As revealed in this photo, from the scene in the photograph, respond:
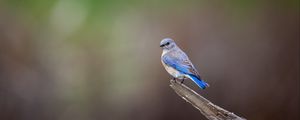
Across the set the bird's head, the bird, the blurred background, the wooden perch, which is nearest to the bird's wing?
the bird

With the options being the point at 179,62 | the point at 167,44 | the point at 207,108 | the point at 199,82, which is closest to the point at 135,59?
the point at 167,44

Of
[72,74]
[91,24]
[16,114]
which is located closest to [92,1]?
[91,24]

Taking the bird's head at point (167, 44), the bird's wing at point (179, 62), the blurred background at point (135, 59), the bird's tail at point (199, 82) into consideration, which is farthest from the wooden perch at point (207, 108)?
the blurred background at point (135, 59)

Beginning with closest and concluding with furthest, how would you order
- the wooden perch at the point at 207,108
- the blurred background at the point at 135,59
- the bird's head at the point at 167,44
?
1. the wooden perch at the point at 207,108
2. the bird's head at the point at 167,44
3. the blurred background at the point at 135,59

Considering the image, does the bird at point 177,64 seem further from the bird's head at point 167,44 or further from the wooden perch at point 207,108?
the wooden perch at point 207,108

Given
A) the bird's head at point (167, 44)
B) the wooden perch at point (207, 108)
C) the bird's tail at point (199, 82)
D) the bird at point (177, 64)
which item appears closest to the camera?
the wooden perch at point (207, 108)

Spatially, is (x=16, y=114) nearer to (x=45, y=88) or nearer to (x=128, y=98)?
(x=45, y=88)
